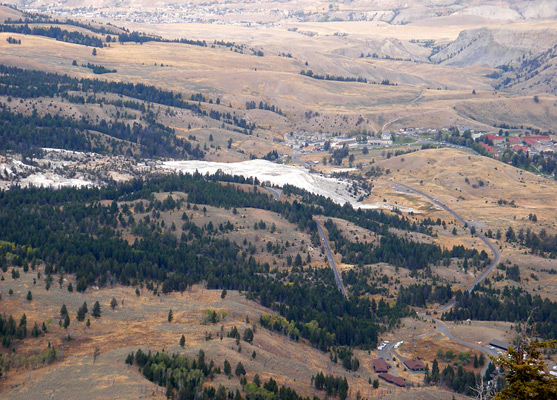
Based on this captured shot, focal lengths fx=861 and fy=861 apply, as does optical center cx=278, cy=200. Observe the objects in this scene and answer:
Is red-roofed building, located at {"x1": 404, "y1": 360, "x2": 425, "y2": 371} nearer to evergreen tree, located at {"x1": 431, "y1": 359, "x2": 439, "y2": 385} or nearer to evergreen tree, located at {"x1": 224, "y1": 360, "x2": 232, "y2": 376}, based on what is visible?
evergreen tree, located at {"x1": 431, "y1": 359, "x2": 439, "y2": 385}

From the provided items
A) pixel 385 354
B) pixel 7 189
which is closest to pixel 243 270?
pixel 385 354

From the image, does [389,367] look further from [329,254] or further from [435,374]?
[329,254]

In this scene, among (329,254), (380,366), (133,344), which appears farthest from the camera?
(329,254)

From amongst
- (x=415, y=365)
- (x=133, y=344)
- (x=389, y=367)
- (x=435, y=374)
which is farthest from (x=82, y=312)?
(x=435, y=374)

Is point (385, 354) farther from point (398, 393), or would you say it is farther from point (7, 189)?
point (7, 189)

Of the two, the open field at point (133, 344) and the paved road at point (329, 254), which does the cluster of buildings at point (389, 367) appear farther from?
the paved road at point (329, 254)

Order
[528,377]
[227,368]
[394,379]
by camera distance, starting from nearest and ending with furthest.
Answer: [528,377] < [227,368] < [394,379]

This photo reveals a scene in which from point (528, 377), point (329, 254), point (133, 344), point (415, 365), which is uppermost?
point (528, 377)

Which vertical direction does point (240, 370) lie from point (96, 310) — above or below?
above
